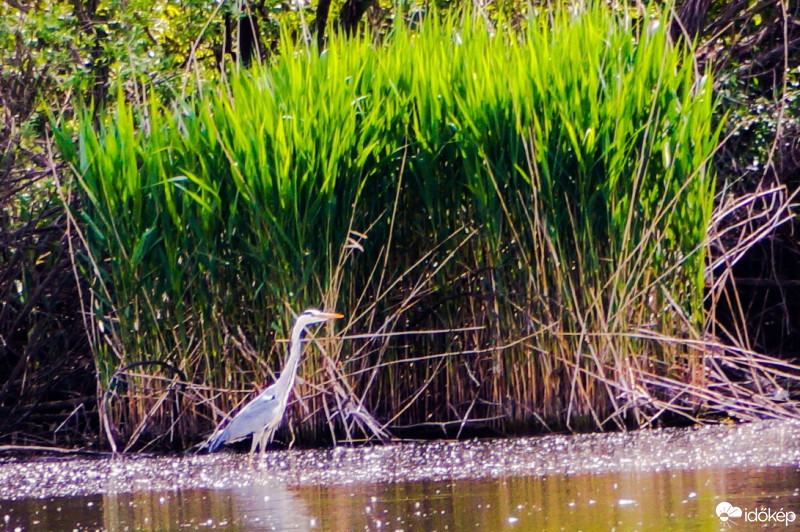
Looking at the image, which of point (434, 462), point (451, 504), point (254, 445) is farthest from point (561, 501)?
point (254, 445)

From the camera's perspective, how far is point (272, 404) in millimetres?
5633

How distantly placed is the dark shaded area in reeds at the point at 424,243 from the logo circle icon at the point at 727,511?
177cm

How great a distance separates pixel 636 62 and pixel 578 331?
1384 millimetres

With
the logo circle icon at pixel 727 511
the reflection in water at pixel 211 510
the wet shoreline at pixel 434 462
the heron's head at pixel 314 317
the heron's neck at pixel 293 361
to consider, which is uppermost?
the heron's head at pixel 314 317

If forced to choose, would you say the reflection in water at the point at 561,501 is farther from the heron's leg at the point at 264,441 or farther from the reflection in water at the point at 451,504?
the heron's leg at the point at 264,441

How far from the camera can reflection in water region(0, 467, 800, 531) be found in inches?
159

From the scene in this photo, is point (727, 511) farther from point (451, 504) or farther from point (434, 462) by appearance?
point (434, 462)

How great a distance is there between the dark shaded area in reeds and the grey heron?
0.29 m

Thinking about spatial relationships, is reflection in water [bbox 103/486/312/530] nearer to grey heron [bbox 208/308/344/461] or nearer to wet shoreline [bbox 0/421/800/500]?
wet shoreline [bbox 0/421/800/500]

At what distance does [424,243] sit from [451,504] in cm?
200

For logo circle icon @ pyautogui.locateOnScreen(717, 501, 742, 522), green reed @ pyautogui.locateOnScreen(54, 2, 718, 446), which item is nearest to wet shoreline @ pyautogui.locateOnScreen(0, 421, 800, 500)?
green reed @ pyautogui.locateOnScreen(54, 2, 718, 446)

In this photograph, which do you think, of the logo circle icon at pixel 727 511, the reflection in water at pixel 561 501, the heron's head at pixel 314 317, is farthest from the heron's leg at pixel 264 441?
the logo circle icon at pixel 727 511

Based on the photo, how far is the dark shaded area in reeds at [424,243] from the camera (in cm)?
598

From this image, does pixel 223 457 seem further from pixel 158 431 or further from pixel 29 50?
pixel 29 50
